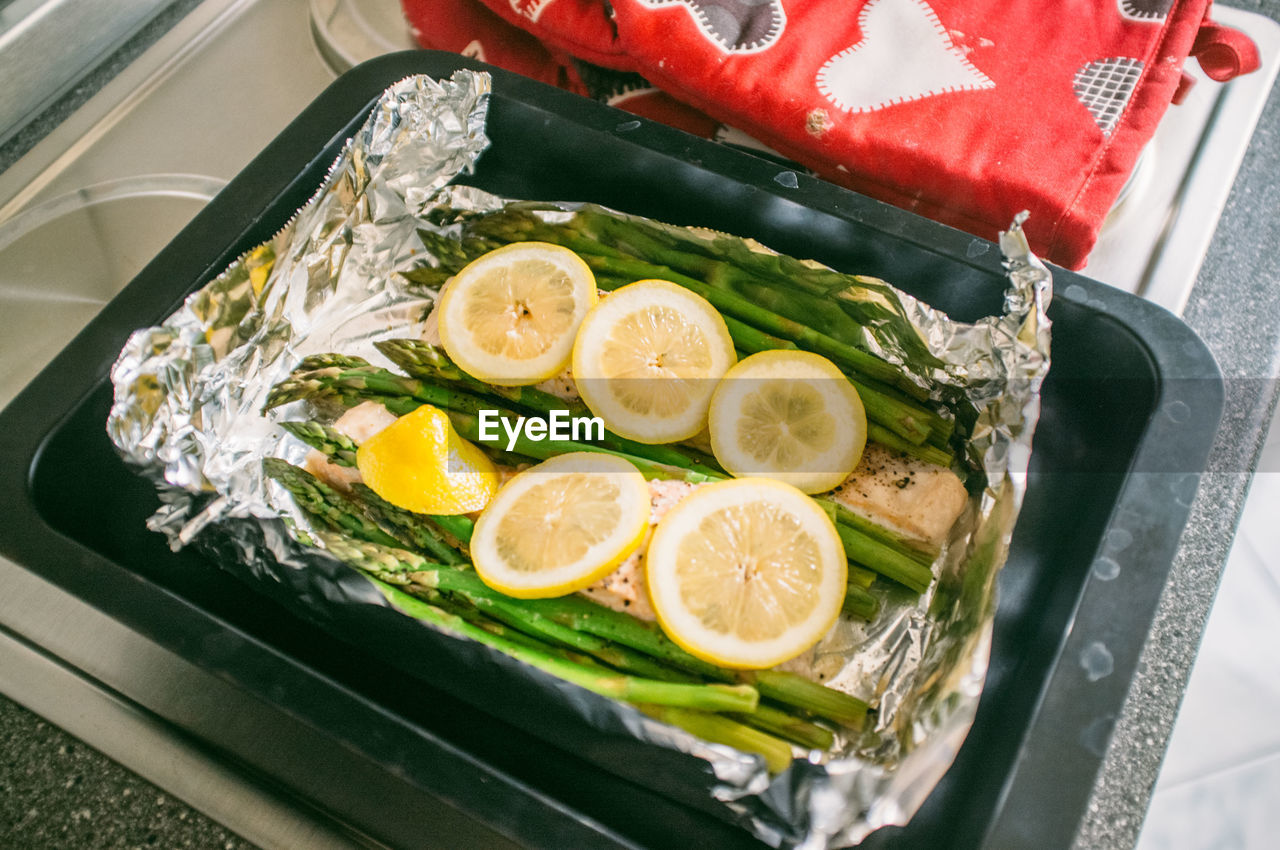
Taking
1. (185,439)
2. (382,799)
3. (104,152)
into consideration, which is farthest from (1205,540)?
(104,152)

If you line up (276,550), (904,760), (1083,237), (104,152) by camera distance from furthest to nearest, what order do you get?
(104,152)
(1083,237)
(276,550)
(904,760)

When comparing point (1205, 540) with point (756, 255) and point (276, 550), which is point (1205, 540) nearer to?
point (756, 255)

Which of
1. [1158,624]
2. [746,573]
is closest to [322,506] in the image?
[746,573]

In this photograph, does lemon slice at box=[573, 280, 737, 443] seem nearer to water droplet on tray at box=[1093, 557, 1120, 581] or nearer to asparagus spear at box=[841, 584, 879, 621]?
asparagus spear at box=[841, 584, 879, 621]

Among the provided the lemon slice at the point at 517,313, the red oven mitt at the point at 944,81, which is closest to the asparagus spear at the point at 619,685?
the lemon slice at the point at 517,313

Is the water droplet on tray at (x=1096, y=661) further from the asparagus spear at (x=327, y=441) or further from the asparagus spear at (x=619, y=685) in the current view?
the asparagus spear at (x=327, y=441)

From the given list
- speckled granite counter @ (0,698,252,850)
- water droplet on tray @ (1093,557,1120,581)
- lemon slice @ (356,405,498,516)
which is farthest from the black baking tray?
lemon slice @ (356,405,498,516)
